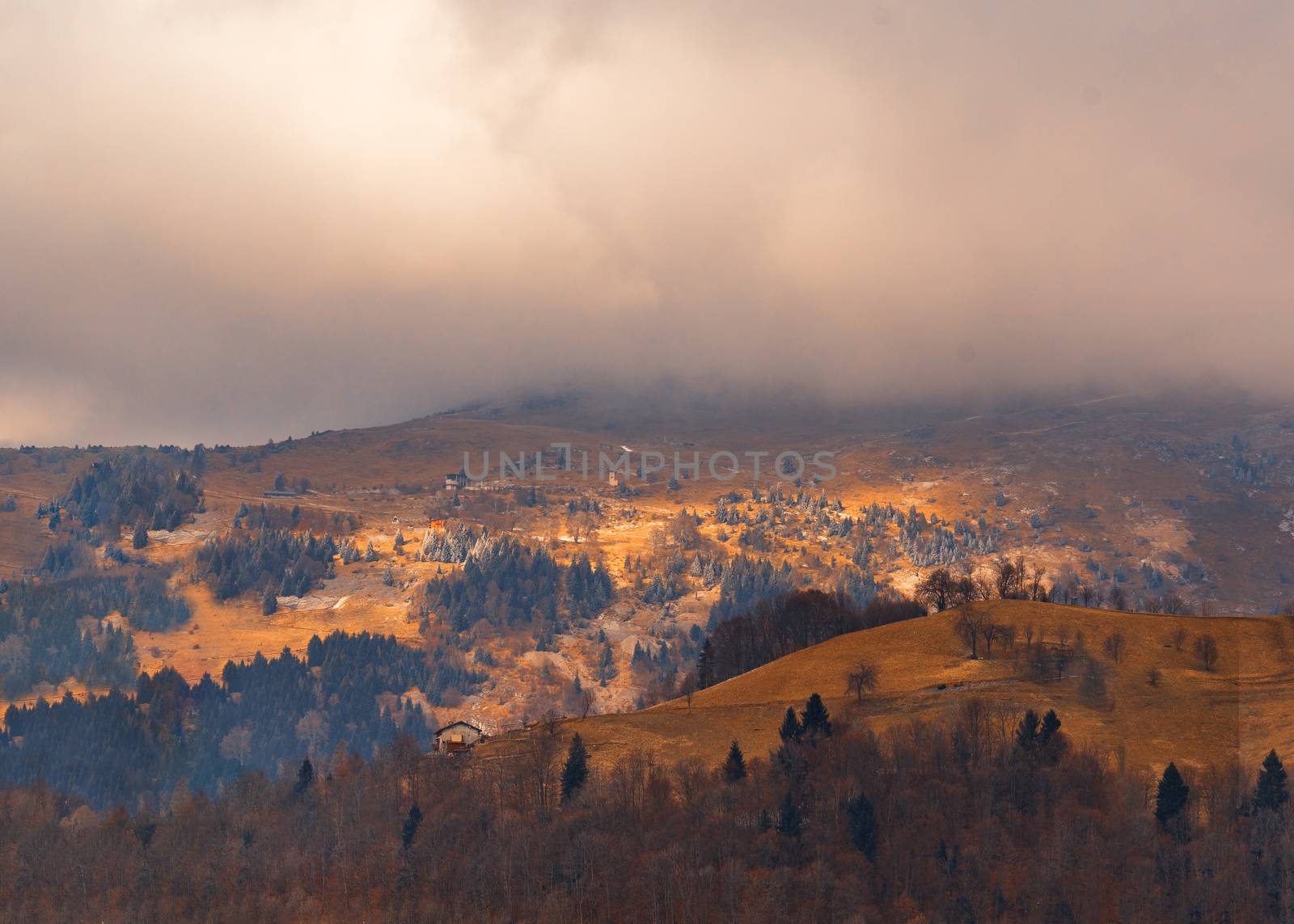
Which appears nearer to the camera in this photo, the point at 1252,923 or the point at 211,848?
the point at 1252,923

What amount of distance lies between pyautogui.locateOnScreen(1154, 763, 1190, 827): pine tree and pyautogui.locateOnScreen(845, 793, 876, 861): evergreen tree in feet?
110

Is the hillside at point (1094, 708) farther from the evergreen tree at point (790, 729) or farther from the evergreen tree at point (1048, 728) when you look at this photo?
the evergreen tree at point (1048, 728)

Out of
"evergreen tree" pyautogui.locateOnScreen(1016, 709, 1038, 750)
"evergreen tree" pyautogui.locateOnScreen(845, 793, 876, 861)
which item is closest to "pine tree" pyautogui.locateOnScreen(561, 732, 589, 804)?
"evergreen tree" pyautogui.locateOnScreen(845, 793, 876, 861)

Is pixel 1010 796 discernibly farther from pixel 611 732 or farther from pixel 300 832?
pixel 300 832

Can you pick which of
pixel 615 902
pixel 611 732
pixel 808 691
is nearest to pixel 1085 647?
pixel 808 691

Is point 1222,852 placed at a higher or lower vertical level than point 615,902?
higher

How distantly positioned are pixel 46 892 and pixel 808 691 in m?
128

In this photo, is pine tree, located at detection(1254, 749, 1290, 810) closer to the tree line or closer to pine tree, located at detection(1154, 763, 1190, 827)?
the tree line

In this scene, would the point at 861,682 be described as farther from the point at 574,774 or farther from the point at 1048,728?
the point at 574,774

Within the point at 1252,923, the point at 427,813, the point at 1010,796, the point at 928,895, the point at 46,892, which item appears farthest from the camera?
the point at 46,892

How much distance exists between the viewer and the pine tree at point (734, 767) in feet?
520

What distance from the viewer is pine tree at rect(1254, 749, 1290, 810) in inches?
5251

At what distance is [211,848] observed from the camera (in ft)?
618

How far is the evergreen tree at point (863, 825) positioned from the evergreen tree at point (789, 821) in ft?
20.9
